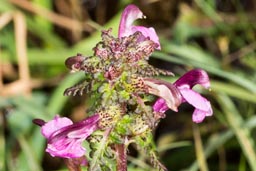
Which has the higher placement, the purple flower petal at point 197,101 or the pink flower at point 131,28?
the pink flower at point 131,28

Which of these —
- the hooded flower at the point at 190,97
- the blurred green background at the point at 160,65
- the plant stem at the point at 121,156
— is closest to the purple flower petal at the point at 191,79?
the hooded flower at the point at 190,97

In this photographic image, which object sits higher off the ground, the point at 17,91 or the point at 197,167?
the point at 17,91

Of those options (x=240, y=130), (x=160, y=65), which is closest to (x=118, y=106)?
(x=240, y=130)

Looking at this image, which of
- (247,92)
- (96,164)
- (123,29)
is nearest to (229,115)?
(247,92)

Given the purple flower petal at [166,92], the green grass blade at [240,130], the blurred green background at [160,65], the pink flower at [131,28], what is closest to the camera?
the purple flower petal at [166,92]

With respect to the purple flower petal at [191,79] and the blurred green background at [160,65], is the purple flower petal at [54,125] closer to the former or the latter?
the purple flower petal at [191,79]

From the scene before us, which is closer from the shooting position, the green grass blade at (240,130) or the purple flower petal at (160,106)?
the purple flower petal at (160,106)

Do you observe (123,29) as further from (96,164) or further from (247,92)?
Result: (247,92)

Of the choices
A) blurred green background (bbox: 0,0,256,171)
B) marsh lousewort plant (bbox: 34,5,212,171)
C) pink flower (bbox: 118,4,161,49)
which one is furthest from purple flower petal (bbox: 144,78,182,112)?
blurred green background (bbox: 0,0,256,171)
